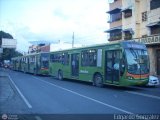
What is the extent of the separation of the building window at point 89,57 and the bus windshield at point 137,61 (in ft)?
12.9

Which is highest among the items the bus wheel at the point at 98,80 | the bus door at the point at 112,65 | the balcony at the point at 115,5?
the balcony at the point at 115,5

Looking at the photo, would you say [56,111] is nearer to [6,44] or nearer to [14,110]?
[14,110]

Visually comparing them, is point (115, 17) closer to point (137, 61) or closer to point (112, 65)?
point (112, 65)

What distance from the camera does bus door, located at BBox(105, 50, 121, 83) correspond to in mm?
19984

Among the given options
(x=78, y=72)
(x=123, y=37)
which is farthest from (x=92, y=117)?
(x=123, y=37)

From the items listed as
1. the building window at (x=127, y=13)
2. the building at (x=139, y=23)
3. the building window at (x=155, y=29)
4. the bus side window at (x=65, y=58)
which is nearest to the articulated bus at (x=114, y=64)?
the bus side window at (x=65, y=58)

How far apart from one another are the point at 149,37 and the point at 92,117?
29.0 m

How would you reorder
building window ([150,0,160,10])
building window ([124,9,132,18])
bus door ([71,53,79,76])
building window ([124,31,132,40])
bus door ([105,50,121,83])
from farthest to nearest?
building window ([124,9,132,18])
building window ([124,31,132,40])
building window ([150,0,160,10])
bus door ([71,53,79,76])
bus door ([105,50,121,83])

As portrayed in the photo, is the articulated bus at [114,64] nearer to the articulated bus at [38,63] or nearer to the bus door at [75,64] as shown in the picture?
the bus door at [75,64]

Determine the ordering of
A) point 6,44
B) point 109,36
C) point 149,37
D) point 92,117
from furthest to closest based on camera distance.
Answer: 1. point 6,44
2. point 109,36
3. point 149,37
4. point 92,117

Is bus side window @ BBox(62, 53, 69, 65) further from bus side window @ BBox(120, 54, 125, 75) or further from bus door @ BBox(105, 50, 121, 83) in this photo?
bus side window @ BBox(120, 54, 125, 75)

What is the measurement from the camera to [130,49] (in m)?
19.8

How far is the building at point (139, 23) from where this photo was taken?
38.3 meters

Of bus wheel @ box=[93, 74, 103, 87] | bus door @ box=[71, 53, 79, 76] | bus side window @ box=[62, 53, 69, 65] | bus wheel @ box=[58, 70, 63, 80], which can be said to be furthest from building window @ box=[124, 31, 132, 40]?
bus wheel @ box=[93, 74, 103, 87]
